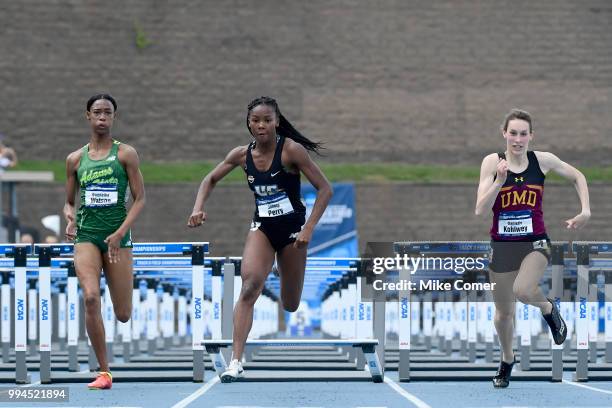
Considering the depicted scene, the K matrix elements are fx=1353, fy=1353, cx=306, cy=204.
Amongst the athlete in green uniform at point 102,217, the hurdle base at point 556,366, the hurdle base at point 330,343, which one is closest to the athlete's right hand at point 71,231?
the athlete in green uniform at point 102,217

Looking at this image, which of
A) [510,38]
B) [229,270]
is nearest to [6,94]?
[510,38]

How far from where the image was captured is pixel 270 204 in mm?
9852

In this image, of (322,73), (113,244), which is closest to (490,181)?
(113,244)

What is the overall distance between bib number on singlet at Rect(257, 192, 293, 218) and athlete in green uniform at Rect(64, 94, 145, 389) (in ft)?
3.02

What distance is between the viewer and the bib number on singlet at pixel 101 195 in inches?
386

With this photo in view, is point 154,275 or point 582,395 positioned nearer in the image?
point 582,395

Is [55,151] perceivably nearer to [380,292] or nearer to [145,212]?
[145,212]

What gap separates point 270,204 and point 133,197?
39.0 inches

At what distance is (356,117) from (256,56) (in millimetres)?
2994

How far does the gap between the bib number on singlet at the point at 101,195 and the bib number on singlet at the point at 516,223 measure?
9.42 feet

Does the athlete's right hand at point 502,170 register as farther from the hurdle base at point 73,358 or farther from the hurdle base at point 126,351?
the hurdle base at point 126,351

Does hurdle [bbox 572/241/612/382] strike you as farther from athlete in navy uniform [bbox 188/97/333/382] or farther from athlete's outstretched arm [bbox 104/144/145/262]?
athlete's outstretched arm [bbox 104/144/145/262]

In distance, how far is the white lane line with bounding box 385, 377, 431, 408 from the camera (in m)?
8.71

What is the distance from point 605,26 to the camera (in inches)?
1379
